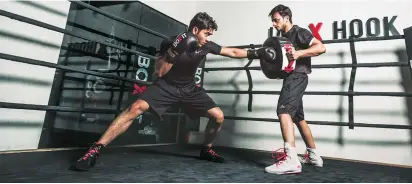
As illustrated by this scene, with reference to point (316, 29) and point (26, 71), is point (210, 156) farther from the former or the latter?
point (316, 29)

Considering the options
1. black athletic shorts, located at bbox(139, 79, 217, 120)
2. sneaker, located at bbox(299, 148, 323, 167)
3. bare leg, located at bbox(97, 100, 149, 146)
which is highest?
black athletic shorts, located at bbox(139, 79, 217, 120)

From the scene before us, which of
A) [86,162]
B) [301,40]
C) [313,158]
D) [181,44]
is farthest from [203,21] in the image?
[313,158]

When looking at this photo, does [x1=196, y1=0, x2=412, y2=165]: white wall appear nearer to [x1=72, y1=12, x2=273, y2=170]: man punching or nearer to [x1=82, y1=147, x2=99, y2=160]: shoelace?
[x1=72, y1=12, x2=273, y2=170]: man punching

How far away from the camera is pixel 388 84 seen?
2.06 meters

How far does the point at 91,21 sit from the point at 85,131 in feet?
A: 3.34

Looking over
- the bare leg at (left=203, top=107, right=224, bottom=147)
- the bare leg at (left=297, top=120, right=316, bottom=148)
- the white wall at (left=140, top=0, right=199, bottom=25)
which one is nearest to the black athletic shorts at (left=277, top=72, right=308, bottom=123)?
the bare leg at (left=297, top=120, right=316, bottom=148)

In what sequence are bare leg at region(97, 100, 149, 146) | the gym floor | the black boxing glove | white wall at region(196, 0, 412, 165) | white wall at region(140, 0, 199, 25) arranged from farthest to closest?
white wall at region(140, 0, 199, 25), white wall at region(196, 0, 412, 165), the black boxing glove, bare leg at region(97, 100, 149, 146), the gym floor

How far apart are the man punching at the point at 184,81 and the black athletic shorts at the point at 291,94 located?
27cm

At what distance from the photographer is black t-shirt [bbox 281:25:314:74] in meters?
1.70

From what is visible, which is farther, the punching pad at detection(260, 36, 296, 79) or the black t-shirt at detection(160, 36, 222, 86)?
the black t-shirt at detection(160, 36, 222, 86)

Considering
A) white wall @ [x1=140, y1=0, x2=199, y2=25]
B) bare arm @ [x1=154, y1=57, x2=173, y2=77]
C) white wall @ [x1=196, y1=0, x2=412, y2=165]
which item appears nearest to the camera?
bare arm @ [x1=154, y1=57, x2=173, y2=77]

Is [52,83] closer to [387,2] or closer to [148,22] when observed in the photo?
[148,22]

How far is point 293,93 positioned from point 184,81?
2.57ft

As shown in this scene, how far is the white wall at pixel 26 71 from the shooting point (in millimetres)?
1525
